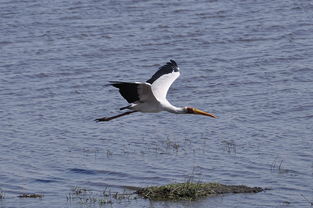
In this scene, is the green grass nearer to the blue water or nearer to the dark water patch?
the blue water

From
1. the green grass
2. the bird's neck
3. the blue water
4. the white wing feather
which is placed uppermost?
the white wing feather

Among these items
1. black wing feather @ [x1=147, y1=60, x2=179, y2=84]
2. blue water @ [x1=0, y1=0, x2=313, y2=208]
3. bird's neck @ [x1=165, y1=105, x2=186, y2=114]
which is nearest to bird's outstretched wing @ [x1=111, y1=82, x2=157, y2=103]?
bird's neck @ [x1=165, y1=105, x2=186, y2=114]

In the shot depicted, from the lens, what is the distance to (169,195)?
9.57m

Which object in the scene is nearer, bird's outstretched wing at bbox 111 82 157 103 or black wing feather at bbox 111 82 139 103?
black wing feather at bbox 111 82 139 103

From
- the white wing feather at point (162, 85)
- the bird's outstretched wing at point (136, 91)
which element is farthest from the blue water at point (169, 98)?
the bird's outstretched wing at point (136, 91)

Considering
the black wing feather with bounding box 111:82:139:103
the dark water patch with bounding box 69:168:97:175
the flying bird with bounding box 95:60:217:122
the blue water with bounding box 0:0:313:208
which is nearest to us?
the black wing feather with bounding box 111:82:139:103

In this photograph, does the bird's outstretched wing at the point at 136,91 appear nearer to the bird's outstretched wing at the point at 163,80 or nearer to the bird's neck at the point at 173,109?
the bird's neck at the point at 173,109

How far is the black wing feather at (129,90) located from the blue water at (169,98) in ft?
3.28

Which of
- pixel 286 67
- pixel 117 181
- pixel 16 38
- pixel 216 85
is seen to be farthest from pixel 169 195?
pixel 16 38

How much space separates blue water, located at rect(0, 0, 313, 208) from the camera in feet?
35.1

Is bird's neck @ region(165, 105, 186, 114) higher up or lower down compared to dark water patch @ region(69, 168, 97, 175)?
higher up

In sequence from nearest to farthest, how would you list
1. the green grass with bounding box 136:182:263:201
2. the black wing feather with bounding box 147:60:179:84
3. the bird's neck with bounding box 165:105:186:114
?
the green grass with bounding box 136:182:263:201 → the bird's neck with bounding box 165:105:186:114 → the black wing feather with bounding box 147:60:179:84

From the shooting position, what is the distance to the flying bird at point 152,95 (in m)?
10.4

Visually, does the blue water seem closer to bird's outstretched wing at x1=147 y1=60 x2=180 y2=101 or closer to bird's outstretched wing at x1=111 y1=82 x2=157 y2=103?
bird's outstretched wing at x1=147 y1=60 x2=180 y2=101
